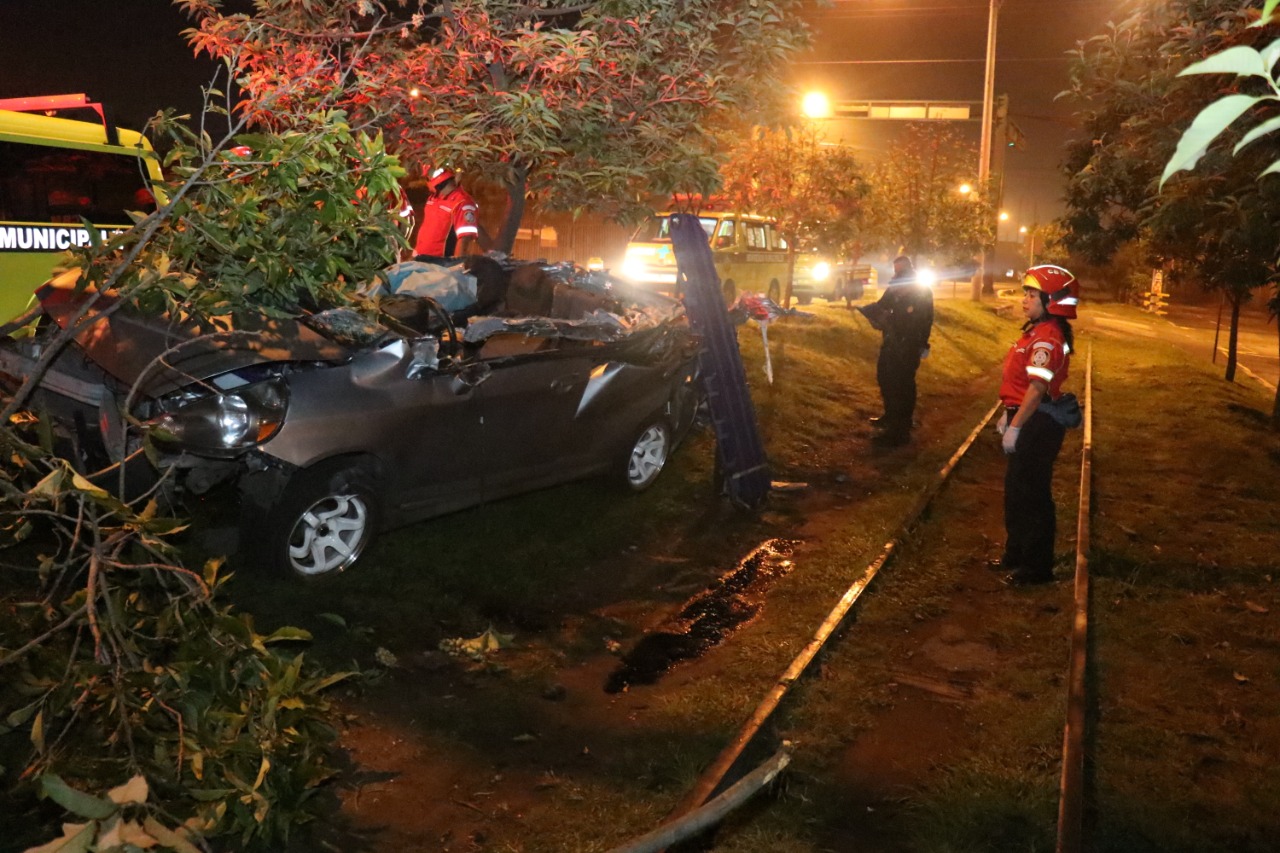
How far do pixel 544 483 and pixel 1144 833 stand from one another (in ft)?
13.7

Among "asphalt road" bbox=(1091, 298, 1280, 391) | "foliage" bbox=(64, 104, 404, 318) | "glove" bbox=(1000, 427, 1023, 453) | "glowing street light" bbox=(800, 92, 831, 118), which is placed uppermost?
"glowing street light" bbox=(800, 92, 831, 118)

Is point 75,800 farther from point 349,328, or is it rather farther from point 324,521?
point 349,328

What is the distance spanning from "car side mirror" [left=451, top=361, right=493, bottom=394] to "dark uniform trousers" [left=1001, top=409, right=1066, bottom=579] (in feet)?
11.4

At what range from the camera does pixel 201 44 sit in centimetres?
827

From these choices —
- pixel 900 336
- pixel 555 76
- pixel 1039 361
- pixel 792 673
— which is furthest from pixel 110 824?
pixel 900 336

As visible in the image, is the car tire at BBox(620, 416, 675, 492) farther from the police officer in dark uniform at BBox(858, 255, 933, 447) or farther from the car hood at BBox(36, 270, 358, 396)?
the police officer in dark uniform at BBox(858, 255, 933, 447)

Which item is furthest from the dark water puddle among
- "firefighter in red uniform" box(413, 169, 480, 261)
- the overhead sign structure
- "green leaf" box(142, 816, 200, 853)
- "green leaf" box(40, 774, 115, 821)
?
the overhead sign structure

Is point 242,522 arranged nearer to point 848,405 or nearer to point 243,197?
point 243,197

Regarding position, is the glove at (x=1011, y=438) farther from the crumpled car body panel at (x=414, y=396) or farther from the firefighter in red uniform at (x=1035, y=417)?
the crumpled car body panel at (x=414, y=396)

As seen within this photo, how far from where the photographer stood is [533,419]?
697 centimetres

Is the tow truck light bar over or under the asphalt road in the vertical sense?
over

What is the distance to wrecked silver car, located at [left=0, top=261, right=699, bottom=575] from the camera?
541 cm

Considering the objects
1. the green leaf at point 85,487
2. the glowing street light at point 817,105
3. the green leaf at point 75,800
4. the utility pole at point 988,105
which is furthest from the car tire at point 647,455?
the utility pole at point 988,105

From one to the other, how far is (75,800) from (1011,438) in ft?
19.2
